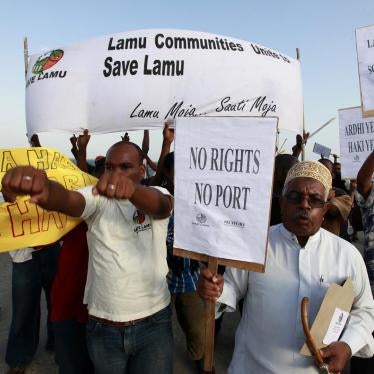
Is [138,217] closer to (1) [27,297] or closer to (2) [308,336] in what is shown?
(2) [308,336]

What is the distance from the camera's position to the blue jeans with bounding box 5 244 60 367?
3154 mm

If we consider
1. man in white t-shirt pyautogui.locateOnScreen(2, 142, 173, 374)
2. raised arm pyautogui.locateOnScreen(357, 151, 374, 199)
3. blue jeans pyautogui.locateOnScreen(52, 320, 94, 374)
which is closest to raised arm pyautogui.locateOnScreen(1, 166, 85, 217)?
man in white t-shirt pyautogui.locateOnScreen(2, 142, 173, 374)

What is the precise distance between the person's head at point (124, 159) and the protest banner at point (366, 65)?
1.82 m

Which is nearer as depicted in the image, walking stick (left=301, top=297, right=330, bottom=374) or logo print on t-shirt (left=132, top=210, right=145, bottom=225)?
walking stick (left=301, top=297, right=330, bottom=374)

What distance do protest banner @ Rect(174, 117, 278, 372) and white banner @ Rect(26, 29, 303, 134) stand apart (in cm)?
190

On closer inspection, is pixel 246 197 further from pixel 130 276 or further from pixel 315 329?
pixel 130 276

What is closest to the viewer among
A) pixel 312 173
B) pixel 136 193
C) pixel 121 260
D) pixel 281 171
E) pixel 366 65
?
pixel 136 193

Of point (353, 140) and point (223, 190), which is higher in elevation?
point (353, 140)

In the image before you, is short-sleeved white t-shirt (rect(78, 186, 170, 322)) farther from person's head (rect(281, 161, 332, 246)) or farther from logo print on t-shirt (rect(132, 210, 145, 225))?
person's head (rect(281, 161, 332, 246))

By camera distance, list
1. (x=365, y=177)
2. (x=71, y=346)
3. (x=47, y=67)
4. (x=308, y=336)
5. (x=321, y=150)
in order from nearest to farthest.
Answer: (x=308, y=336)
(x=71, y=346)
(x=365, y=177)
(x=47, y=67)
(x=321, y=150)

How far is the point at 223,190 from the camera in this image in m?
1.55

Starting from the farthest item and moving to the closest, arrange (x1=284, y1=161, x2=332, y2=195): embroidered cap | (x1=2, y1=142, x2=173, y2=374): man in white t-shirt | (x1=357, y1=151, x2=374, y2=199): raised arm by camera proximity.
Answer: (x1=357, y1=151, x2=374, y2=199): raised arm → (x1=2, y1=142, x2=173, y2=374): man in white t-shirt → (x1=284, y1=161, x2=332, y2=195): embroidered cap

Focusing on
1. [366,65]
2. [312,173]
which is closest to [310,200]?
[312,173]

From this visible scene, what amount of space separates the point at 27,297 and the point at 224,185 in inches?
95.1
